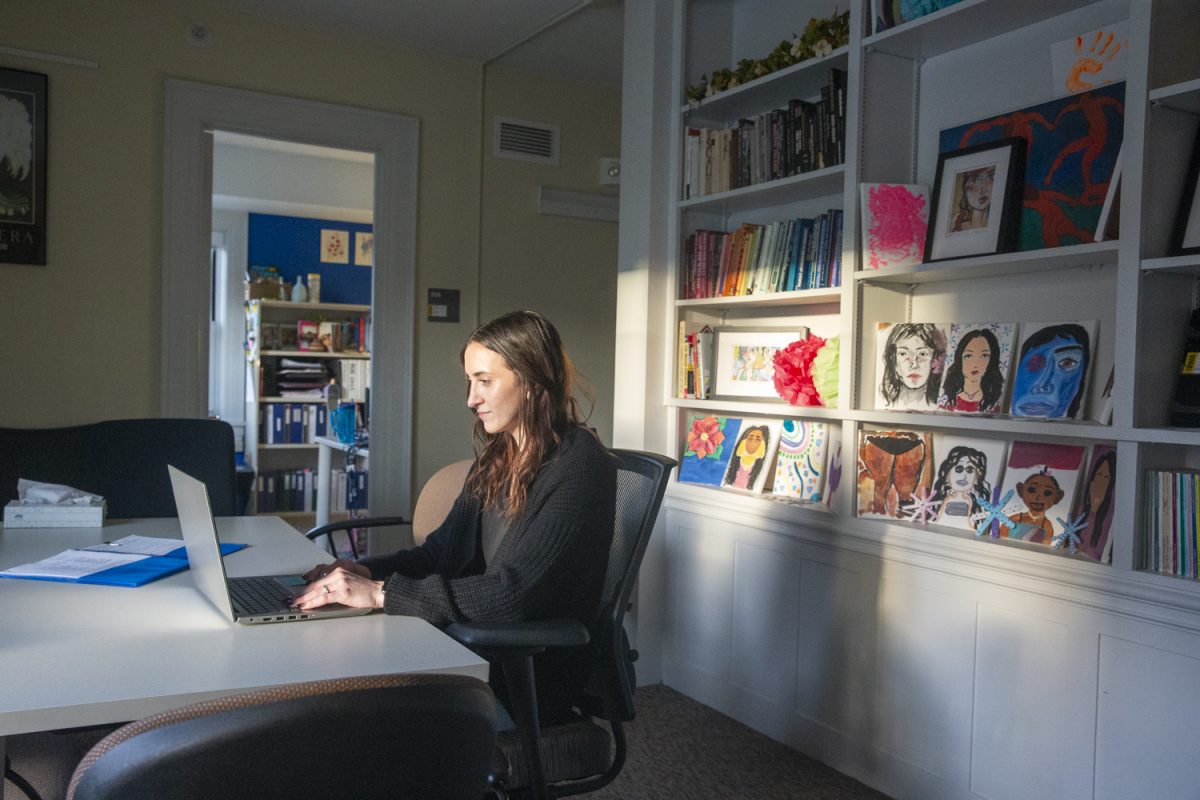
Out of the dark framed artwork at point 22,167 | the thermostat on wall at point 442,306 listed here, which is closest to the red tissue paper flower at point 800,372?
the thermostat on wall at point 442,306

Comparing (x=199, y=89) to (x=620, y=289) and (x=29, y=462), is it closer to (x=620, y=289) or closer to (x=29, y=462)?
(x=29, y=462)

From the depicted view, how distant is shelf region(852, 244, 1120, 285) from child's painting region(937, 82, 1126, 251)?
0.06m

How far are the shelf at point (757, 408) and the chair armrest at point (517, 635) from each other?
1461 mm

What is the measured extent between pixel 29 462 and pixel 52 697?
9.68ft

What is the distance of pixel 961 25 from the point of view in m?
2.57

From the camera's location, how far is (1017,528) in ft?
7.85

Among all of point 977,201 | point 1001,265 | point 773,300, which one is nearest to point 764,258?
point 773,300

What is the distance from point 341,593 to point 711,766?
166 centimetres

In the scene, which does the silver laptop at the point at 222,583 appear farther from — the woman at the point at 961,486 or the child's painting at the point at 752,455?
the child's painting at the point at 752,455

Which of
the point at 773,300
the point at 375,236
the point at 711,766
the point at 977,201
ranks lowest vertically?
the point at 711,766

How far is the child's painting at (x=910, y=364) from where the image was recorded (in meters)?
2.66

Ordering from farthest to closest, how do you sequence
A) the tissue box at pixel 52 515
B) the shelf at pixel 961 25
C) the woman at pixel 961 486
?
1. the woman at pixel 961 486
2. the shelf at pixel 961 25
3. the tissue box at pixel 52 515

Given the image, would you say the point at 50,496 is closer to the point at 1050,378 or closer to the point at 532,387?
the point at 532,387

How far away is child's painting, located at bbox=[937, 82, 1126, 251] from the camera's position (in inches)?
89.7
